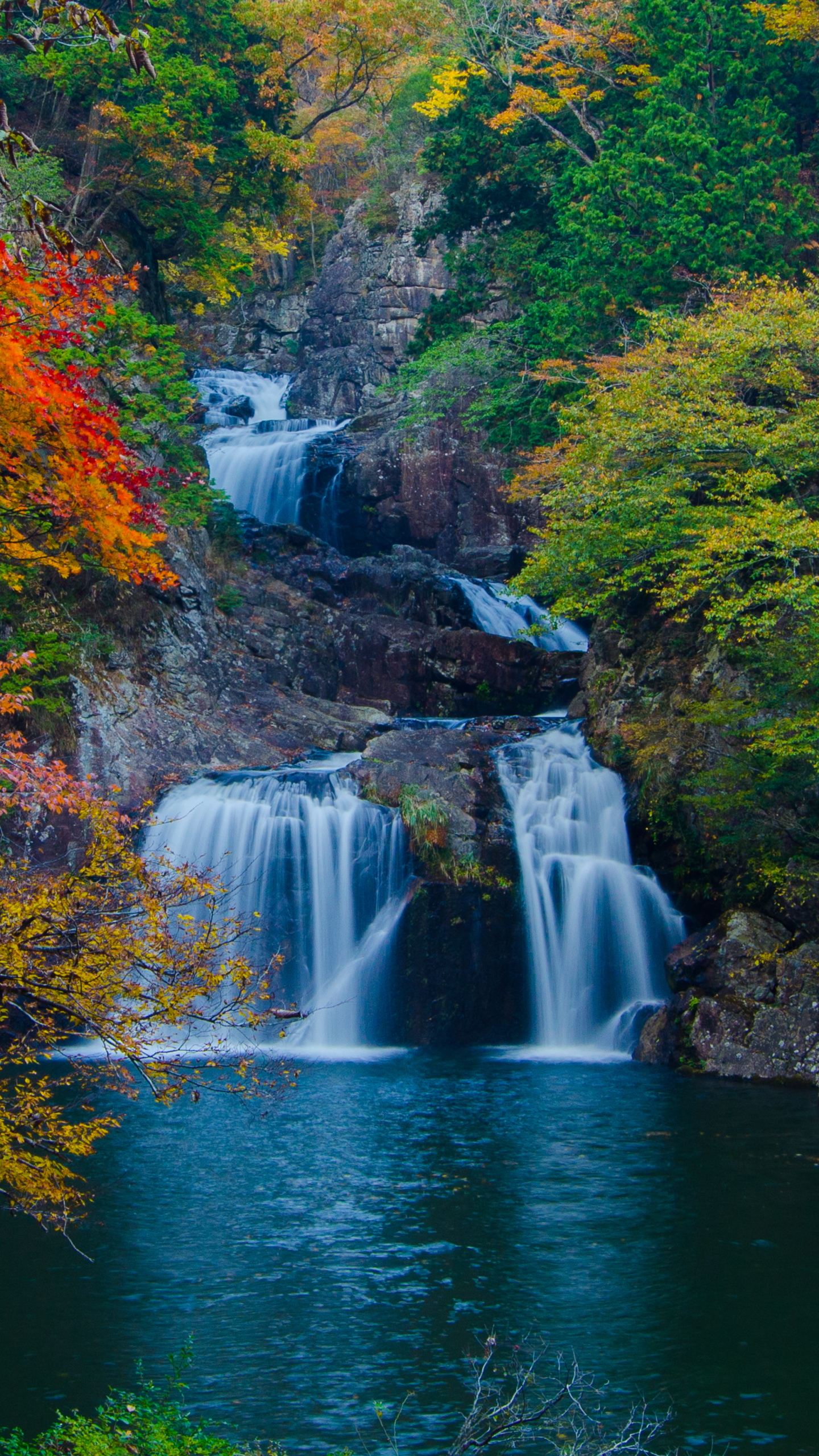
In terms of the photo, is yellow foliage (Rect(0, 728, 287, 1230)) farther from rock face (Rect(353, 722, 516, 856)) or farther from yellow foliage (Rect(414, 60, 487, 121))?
yellow foliage (Rect(414, 60, 487, 121))

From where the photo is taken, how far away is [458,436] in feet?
91.9

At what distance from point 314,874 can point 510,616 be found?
966cm

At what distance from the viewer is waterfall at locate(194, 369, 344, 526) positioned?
1107 inches

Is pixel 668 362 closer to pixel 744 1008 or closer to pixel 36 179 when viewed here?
pixel 744 1008

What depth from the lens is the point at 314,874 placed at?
15852 millimetres

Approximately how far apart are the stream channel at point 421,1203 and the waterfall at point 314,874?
0.04m

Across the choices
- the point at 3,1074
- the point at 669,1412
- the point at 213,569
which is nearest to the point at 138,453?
the point at 213,569

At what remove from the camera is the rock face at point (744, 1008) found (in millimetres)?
12469

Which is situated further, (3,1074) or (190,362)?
(190,362)

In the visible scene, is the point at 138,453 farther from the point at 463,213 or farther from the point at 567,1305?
the point at 567,1305

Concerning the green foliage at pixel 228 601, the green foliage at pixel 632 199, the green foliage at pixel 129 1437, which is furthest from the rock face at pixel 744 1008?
the green foliage at pixel 228 601

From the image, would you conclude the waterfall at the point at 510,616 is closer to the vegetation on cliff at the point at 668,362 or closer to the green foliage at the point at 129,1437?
the vegetation on cliff at the point at 668,362

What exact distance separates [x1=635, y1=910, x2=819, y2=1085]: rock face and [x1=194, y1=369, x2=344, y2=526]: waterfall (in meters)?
17.0

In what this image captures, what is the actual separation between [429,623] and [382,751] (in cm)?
623
